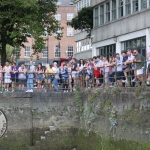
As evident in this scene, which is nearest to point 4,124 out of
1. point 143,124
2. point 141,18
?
point 143,124

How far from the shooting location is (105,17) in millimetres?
47094

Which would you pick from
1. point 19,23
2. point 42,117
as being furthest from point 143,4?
point 42,117

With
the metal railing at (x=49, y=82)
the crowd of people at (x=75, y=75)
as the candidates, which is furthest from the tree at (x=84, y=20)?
the metal railing at (x=49, y=82)

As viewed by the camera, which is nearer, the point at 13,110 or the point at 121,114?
the point at 121,114

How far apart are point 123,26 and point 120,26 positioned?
0.59 meters

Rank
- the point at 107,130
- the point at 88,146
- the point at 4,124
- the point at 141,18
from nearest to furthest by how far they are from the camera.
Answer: the point at 107,130 → the point at 88,146 → the point at 4,124 → the point at 141,18

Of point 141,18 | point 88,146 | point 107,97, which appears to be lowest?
point 88,146

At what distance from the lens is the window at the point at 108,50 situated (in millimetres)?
45000

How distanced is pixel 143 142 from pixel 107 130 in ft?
12.9

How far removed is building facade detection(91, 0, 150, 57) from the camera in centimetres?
3938

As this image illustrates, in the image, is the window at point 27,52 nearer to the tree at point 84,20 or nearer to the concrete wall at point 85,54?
the concrete wall at point 85,54

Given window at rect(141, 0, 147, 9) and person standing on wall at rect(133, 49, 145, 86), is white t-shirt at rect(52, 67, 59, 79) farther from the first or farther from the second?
window at rect(141, 0, 147, 9)

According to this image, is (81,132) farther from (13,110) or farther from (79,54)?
(79,54)

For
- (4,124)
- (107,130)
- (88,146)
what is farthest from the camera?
A: (4,124)
